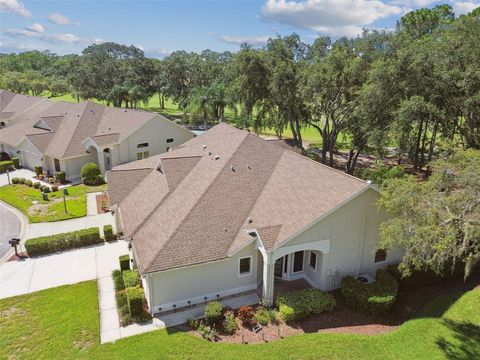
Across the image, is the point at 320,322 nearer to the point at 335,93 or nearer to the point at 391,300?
the point at 391,300

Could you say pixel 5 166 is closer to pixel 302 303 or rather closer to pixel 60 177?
pixel 60 177

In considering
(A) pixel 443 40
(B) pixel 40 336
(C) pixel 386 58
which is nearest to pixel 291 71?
(C) pixel 386 58

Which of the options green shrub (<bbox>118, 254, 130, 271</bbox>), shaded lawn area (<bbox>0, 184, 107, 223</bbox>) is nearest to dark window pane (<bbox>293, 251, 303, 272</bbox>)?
green shrub (<bbox>118, 254, 130, 271</bbox>)

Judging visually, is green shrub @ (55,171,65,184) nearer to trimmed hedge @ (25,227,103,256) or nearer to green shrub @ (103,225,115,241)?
trimmed hedge @ (25,227,103,256)

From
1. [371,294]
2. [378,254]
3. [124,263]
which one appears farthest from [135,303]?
[378,254]

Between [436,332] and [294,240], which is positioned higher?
[294,240]

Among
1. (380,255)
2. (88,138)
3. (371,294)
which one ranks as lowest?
(371,294)
